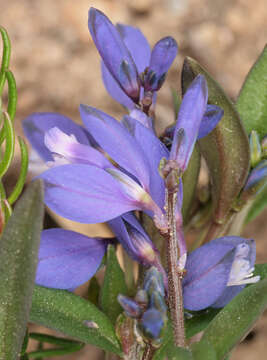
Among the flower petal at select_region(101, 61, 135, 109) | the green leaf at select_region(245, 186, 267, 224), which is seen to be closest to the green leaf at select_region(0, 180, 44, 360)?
the flower petal at select_region(101, 61, 135, 109)

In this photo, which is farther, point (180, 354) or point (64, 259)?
point (64, 259)

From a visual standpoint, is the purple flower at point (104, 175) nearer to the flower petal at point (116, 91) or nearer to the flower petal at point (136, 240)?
the flower petal at point (136, 240)

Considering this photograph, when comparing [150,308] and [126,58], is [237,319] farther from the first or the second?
[126,58]

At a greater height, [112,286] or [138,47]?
[138,47]

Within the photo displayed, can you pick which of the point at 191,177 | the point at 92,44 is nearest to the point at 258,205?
the point at 191,177

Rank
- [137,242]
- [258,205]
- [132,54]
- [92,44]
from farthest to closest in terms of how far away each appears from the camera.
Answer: [92,44] < [258,205] < [132,54] < [137,242]

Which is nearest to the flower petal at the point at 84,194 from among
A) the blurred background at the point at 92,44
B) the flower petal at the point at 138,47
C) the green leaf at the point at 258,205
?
the flower petal at the point at 138,47
